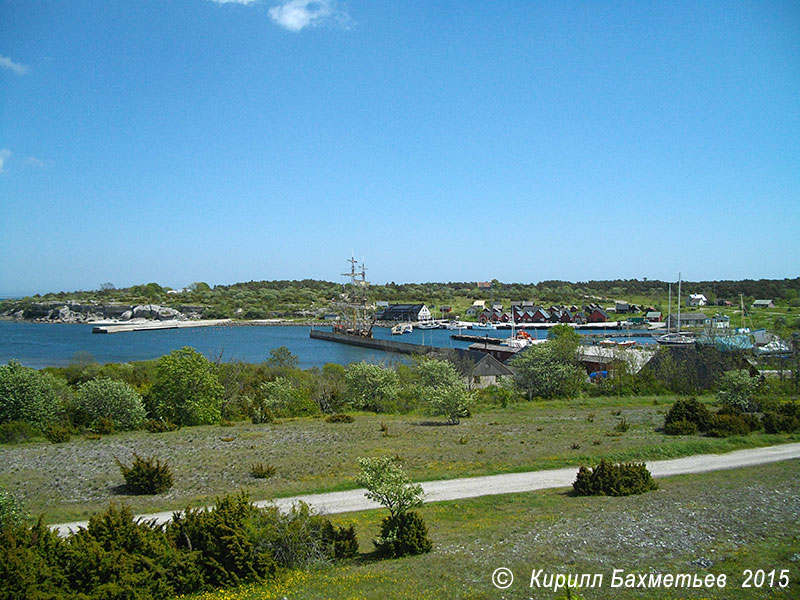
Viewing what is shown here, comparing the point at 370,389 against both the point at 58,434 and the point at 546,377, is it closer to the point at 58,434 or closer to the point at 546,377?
the point at 546,377

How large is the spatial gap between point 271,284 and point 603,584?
544 ft

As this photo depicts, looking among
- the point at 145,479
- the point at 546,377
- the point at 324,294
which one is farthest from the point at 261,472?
the point at 324,294

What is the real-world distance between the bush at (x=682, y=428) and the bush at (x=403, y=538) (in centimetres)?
1124

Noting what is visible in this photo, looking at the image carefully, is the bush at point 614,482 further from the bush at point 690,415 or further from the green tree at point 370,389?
the green tree at point 370,389

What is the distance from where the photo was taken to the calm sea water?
5462 centimetres

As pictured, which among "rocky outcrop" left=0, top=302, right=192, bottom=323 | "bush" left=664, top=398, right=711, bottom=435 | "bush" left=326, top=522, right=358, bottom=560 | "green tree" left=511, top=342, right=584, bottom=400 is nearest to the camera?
"bush" left=326, top=522, right=358, bottom=560

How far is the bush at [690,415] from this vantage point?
1584cm

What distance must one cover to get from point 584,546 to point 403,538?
223 centimetres

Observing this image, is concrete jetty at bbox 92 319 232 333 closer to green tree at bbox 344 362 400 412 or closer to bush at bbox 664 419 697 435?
green tree at bbox 344 362 400 412

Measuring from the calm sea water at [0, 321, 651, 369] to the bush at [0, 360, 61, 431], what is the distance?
98.1ft

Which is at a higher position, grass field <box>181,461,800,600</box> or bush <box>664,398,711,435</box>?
grass field <box>181,461,800,600</box>

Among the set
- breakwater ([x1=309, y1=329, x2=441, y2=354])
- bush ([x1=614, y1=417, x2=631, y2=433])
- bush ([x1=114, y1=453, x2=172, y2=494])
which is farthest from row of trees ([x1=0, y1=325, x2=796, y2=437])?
breakwater ([x1=309, y1=329, x2=441, y2=354])

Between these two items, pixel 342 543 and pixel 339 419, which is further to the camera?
pixel 339 419

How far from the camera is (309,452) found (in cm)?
1454
